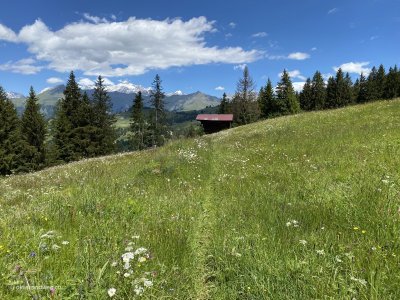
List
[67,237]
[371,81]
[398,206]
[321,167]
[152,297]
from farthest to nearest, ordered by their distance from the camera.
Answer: [371,81], [321,167], [398,206], [67,237], [152,297]

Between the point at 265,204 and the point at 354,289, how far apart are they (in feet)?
10.8

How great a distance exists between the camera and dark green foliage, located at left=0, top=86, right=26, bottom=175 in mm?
51875

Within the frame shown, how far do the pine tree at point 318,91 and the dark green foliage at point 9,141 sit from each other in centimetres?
8526

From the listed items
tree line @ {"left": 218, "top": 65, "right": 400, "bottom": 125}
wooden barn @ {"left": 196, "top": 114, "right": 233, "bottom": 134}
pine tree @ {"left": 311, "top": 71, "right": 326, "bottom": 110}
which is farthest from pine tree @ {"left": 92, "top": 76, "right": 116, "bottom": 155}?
pine tree @ {"left": 311, "top": 71, "right": 326, "bottom": 110}

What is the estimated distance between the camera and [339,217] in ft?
19.0

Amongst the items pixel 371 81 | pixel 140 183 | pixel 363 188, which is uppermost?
pixel 371 81

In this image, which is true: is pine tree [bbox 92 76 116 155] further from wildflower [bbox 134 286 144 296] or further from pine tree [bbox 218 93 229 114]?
wildflower [bbox 134 286 144 296]

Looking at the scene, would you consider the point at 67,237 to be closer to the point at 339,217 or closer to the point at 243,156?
the point at 339,217

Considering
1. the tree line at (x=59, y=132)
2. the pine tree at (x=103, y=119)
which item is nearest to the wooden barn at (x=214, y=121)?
the tree line at (x=59, y=132)

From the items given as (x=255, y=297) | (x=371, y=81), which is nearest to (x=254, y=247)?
(x=255, y=297)

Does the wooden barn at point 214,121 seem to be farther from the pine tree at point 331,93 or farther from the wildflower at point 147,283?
the wildflower at point 147,283

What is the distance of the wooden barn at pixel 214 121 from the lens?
6562 cm

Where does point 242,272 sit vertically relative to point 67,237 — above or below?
below

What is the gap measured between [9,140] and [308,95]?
90.4 metres
